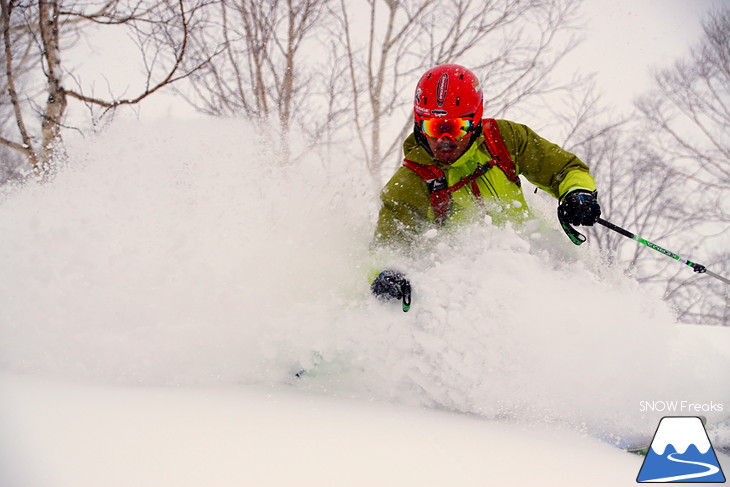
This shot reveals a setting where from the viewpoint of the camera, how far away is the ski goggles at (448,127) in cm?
263

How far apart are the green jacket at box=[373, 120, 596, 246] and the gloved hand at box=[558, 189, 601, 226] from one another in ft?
0.73

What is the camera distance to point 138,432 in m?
1.46

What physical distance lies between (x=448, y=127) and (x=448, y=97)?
0.19 meters

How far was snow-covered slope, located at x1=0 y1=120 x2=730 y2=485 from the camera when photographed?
5.34ft

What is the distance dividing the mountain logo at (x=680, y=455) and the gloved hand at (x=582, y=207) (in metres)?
1.03

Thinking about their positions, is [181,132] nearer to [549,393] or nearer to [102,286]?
[102,286]

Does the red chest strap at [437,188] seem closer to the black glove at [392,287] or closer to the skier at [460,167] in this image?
the skier at [460,167]

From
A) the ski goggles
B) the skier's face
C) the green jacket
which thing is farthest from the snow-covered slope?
the ski goggles

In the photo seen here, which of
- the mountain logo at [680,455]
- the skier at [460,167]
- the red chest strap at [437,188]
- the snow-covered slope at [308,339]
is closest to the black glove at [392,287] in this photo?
the snow-covered slope at [308,339]

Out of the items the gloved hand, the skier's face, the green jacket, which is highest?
the skier's face

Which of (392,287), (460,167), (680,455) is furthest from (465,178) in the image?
(680,455)

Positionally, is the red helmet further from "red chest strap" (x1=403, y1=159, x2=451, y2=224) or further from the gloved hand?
the gloved hand

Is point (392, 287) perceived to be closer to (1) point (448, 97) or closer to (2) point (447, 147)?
(2) point (447, 147)

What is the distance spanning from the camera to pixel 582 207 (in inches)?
97.7
